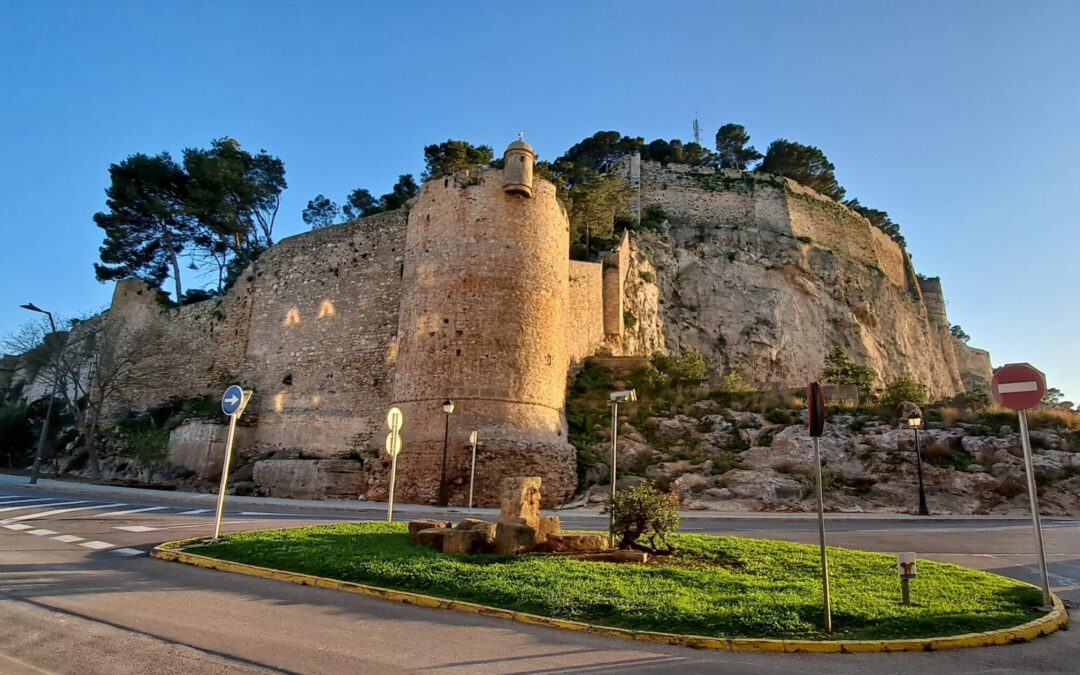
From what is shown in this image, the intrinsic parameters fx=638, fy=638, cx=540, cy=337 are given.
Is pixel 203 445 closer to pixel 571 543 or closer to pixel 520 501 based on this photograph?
pixel 520 501

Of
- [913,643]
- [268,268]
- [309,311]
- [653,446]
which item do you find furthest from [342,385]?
[913,643]

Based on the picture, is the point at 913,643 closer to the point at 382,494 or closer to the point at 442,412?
the point at 442,412

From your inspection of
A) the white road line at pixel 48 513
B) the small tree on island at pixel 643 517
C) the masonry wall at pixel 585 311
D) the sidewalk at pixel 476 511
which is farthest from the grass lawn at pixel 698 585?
the masonry wall at pixel 585 311

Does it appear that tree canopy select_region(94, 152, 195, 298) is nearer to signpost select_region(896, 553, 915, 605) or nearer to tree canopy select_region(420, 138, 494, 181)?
tree canopy select_region(420, 138, 494, 181)

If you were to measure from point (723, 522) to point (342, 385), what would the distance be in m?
15.2

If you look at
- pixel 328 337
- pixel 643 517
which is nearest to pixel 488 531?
pixel 643 517

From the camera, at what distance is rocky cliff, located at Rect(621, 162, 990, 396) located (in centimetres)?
3856

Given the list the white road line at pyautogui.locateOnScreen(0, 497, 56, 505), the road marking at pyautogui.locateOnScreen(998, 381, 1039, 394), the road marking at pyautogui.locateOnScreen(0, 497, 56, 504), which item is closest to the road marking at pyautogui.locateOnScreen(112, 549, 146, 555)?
the white road line at pyautogui.locateOnScreen(0, 497, 56, 505)

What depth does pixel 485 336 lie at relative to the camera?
2052cm

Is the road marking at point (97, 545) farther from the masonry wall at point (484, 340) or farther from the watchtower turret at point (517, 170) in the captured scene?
the watchtower turret at point (517, 170)

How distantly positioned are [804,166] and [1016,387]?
5032 centimetres

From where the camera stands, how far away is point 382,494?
20.5 m

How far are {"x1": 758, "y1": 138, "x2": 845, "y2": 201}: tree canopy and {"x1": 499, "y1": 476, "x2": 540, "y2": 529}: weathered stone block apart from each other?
4920cm

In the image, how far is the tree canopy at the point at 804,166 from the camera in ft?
173
